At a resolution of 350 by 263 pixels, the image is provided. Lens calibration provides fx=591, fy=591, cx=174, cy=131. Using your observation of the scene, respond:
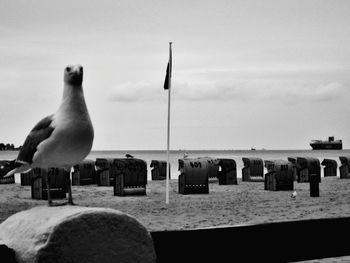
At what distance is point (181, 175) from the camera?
24.8 m

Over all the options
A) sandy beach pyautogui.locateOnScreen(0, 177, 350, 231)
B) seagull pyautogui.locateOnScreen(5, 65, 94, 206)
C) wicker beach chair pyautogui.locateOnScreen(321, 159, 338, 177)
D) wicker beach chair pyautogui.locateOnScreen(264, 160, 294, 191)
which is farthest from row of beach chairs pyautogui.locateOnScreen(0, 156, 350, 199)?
seagull pyautogui.locateOnScreen(5, 65, 94, 206)

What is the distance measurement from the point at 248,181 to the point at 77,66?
31443mm

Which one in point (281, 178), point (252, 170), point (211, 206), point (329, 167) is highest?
point (329, 167)

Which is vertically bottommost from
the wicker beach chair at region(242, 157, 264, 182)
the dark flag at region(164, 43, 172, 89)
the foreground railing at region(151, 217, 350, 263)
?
the foreground railing at region(151, 217, 350, 263)

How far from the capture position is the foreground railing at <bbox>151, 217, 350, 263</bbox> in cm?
424

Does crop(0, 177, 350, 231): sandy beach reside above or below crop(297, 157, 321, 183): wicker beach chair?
below

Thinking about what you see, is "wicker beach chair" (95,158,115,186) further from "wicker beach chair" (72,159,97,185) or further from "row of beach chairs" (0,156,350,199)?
"wicker beach chair" (72,159,97,185)

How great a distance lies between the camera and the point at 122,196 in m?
23.3

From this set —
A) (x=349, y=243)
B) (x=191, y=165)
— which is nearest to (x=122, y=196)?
(x=191, y=165)

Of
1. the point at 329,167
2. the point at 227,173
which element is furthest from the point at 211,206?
the point at 329,167

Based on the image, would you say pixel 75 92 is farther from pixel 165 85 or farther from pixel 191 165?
pixel 191 165

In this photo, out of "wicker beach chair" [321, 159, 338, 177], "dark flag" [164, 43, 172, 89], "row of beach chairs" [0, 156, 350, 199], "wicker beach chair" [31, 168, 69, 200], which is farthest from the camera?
"wicker beach chair" [321, 159, 338, 177]

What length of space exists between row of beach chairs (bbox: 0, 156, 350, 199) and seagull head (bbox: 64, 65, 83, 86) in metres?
9.22

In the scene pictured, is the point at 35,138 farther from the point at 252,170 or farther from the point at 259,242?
the point at 252,170
